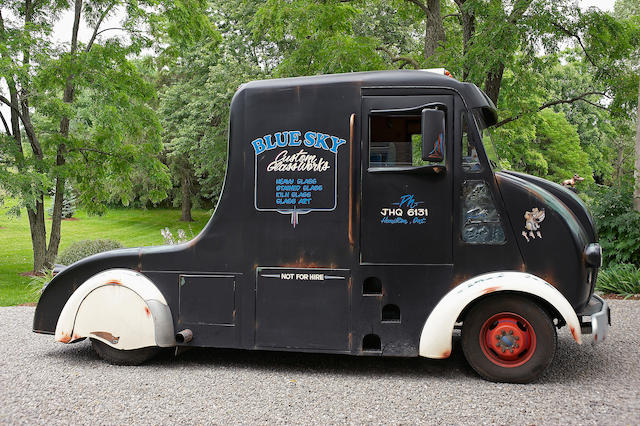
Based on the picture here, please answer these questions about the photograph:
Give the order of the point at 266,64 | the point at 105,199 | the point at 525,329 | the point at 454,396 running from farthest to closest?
the point at 266,64, the point at 105,199, the point at 525,329, the point at 454,396

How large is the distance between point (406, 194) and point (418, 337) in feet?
4.18

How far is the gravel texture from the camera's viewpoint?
13.8 ft

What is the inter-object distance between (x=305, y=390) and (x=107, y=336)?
2131 millimetres

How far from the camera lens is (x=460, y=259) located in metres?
5.04

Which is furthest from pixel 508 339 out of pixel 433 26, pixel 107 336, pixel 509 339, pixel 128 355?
pixel 433 26

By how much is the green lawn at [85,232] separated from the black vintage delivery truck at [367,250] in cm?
912

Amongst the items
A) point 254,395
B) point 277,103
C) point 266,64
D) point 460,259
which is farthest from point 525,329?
point 266,64

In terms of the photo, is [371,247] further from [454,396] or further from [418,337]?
[454,396]

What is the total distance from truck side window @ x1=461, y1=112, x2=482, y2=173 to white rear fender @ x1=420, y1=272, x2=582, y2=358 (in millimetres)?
949

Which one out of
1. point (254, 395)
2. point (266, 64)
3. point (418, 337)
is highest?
point (266, 64)

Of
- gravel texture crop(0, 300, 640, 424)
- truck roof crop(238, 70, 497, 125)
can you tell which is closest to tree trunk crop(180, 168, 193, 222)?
gravel texture crop(0, 300, 640, 424)

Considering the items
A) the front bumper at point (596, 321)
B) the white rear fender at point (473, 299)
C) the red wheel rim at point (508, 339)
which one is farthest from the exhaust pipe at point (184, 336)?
the front bumper at point (596, 321)

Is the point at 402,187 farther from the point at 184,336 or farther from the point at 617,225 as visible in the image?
the point at 617,225

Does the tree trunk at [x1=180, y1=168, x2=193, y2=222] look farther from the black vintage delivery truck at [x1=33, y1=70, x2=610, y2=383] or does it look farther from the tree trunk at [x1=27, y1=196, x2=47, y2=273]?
the black vintage delivery truck at [x1=33, y1=70, x2=610, y2=383]
